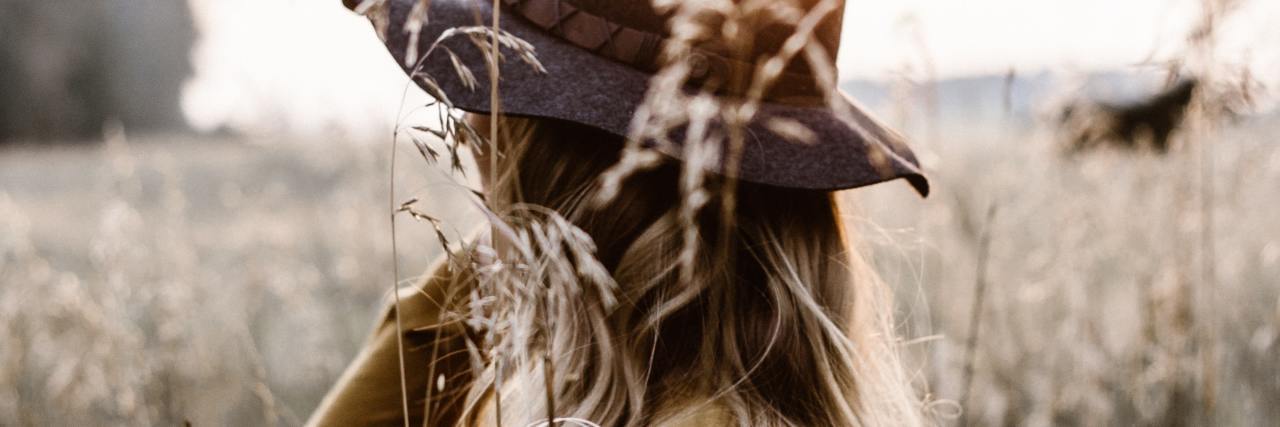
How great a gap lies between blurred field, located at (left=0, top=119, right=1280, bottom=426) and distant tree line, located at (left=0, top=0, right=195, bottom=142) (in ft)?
82.1

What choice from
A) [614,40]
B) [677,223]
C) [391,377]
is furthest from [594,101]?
[391,377]

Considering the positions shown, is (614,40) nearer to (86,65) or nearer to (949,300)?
(949,300)

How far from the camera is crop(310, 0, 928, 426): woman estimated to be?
4.06ft

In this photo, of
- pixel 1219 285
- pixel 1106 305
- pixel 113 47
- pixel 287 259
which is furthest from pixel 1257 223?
pixel 113 47

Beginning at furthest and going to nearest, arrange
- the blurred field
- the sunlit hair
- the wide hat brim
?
the blurred field < the sunlit hair < the wide hat brim

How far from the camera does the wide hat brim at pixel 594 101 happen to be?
3.96 feet

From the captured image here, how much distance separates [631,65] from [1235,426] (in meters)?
1.76

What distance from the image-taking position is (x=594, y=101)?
47.9 inches

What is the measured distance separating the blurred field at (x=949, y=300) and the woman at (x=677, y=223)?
6.7 inches

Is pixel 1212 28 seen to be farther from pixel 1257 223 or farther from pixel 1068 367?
pixel 1257 223

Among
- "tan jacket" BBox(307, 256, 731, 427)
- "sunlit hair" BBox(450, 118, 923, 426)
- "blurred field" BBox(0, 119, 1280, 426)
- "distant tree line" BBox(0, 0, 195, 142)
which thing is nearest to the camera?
"sunlit hair" BBox(450, 118, 923, 426)

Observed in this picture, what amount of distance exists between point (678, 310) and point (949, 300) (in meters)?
2.02

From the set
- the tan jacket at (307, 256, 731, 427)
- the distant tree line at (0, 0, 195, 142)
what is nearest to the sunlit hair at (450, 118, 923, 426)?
the tan jacket at (307, 256, 731, 427)

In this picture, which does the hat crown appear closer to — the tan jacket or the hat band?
the hat band
